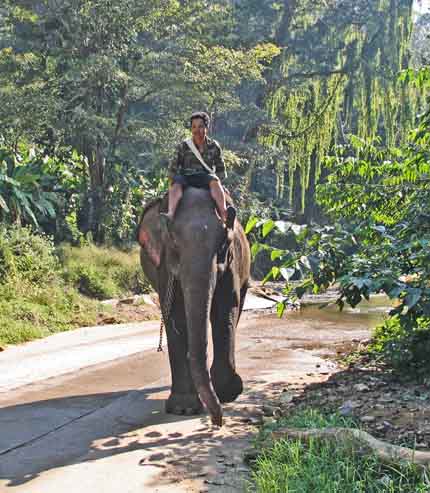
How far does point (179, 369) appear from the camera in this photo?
592 cm

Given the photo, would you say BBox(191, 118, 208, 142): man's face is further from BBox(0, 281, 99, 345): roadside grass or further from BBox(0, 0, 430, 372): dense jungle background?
BBox(0, 281, 99, 345): roadside grass

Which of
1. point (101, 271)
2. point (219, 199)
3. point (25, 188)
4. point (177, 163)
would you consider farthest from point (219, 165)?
point (25, 188)

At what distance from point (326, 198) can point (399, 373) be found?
77.5 inches

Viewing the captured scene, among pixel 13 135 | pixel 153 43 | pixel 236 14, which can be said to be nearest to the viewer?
pixel 13 135

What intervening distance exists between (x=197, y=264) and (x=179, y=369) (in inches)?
47.9

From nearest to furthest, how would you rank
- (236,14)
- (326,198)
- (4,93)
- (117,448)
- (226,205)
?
1. (117,448)
2. (226,205)
3. (326,198)
4. (4,93)
5. (236,14)

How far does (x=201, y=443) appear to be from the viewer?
5000 mm

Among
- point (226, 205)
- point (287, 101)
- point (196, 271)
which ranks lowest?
point (196, 271)

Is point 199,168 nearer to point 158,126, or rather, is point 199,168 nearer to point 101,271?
point 101,271

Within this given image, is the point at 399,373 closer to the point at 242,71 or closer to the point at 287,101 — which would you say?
the point at 242,71

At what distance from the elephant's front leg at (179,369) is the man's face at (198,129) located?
1.36 meters

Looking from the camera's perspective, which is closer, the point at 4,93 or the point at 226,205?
the point at 226,205

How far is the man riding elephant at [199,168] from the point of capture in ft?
18.4

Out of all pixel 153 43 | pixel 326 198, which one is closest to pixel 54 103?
pixel 153 43
